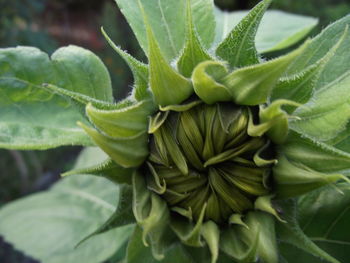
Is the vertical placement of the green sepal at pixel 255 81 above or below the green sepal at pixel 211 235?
above

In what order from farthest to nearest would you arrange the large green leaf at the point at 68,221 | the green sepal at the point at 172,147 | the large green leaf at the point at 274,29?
1. the large green leaf at the point at 68,221
2. the large green leaf at the point at 274,29
3. the green sepal at the point at 172,147

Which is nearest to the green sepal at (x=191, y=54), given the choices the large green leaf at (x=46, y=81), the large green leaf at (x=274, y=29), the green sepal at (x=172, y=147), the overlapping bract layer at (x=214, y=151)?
the overlapping bract layer at (x=214, y=151)

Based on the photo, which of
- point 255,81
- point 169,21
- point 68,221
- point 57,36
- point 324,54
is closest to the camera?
point 255,81

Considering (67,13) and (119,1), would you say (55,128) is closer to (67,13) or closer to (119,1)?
(119,1)

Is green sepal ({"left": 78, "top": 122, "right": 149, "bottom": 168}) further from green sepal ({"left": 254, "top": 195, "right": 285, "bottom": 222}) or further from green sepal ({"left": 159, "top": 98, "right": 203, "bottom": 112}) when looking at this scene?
green sepal ({"left": 254, "top": 195, "right": 285, "bottom": 222})

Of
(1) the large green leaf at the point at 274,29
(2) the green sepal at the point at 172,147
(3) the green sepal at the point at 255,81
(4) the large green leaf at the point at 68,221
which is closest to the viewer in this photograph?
(3) the green sepal at the point at 255,81

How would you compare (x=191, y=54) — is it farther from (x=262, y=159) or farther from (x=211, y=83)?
(x=262, y=159)

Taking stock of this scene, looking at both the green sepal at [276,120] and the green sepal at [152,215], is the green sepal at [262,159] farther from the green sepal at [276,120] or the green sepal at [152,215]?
Answer: the green sepal at [152,215]

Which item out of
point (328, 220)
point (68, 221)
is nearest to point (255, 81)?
point (328, 220)
